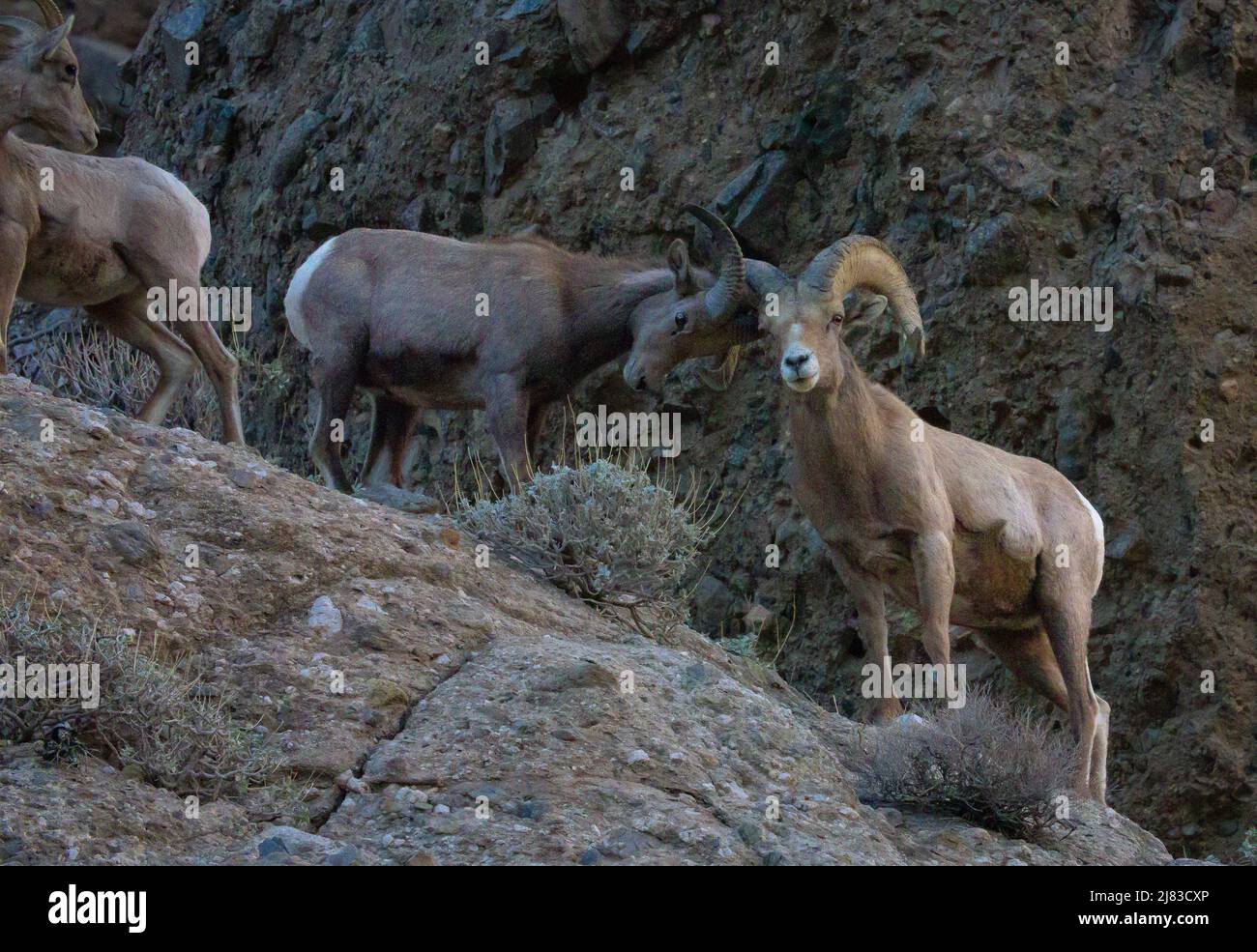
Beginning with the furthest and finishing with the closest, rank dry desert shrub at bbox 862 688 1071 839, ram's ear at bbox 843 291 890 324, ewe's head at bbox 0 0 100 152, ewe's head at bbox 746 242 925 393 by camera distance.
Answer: ewe's head at bbox 0 0 100 152, ram's ear at bbox 843 291 890 324, ewe's head at bbox 746 242 925 393, dry desert shrub at bbox 862 688 1071 839

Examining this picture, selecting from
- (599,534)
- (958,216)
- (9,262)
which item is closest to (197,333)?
(9,262)

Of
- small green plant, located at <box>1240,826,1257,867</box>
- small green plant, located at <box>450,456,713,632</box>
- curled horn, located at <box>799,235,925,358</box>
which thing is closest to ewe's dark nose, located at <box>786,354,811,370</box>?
curled horn, located at <box>799,235,925,358</box>

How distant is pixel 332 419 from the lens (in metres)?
9.52

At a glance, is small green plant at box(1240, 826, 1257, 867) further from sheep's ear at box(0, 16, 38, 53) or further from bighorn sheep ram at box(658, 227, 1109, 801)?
sheep's ear at box(0, 16, 38, 53)

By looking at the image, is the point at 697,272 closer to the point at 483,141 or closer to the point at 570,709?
the point at 570,709

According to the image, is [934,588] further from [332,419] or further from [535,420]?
[332,419]

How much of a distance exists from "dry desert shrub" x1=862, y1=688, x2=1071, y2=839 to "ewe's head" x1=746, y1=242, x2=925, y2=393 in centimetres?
173

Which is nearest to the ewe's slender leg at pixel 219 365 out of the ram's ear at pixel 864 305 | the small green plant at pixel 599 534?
the small green plant at pixel 599 534

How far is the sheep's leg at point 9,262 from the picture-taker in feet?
27.7

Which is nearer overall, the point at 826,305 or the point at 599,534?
the point at 826,305

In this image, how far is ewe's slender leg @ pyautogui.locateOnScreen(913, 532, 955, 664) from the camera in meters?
7.82

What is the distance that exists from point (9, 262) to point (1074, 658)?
5.70 metres

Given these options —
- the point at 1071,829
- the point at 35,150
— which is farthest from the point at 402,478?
the point at 1071,829

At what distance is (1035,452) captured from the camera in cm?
1184
